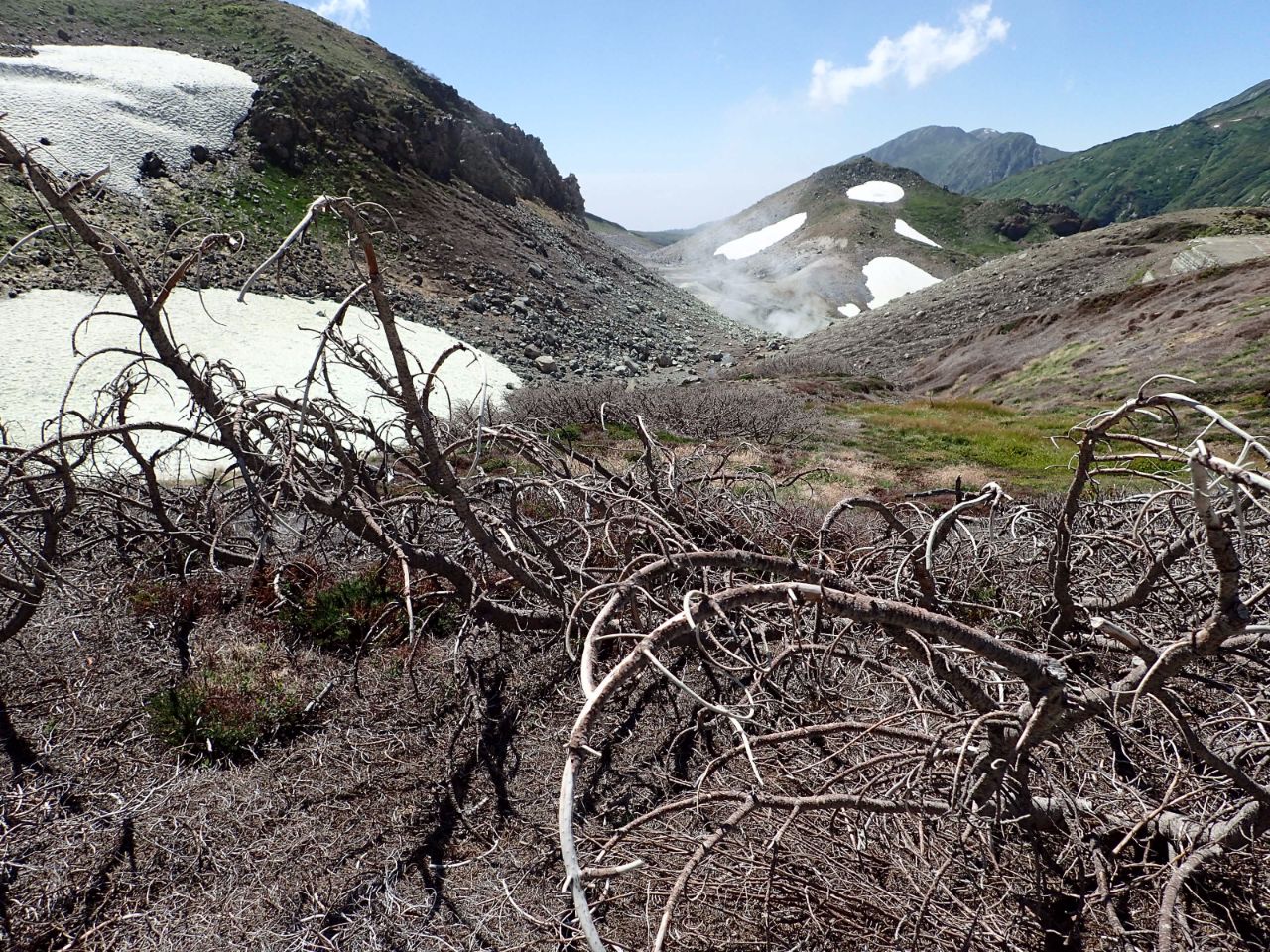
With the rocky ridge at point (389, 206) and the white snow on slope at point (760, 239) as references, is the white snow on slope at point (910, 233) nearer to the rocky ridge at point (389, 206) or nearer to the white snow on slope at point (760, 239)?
the white snow on slope at point (760, 239)

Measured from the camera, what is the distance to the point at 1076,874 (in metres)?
1.96

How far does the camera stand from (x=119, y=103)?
22.9 m

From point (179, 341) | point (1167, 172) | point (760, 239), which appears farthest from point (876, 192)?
point (1167, 172)

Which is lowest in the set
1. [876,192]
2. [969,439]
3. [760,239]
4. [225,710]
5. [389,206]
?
[969,439]

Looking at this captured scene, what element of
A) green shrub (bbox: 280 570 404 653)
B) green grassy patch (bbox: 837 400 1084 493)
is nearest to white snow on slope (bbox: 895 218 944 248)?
green grassy patch (bbox: 837 400 1084 493)

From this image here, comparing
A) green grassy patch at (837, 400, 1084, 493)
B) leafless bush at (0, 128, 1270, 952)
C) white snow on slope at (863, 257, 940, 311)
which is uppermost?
white snow on slope at (863, 257, 940, 311)

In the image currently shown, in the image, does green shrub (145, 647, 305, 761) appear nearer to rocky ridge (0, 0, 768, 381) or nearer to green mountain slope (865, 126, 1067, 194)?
rocky ridge (0, 0, 768, 381)

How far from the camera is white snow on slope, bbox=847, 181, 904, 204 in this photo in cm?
6425

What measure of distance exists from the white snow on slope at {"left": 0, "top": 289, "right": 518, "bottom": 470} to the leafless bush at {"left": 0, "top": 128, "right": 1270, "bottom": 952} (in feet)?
18.4

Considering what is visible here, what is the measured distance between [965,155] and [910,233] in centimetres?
15234

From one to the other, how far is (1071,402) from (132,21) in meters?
44.8

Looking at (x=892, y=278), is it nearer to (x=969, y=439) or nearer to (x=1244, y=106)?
(x=969, y=439)

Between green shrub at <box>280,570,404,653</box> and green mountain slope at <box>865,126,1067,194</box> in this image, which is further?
green mountain slope at <box>865,126,1067,194</box>

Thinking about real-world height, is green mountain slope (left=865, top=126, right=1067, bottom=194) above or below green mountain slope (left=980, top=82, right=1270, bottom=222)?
above
